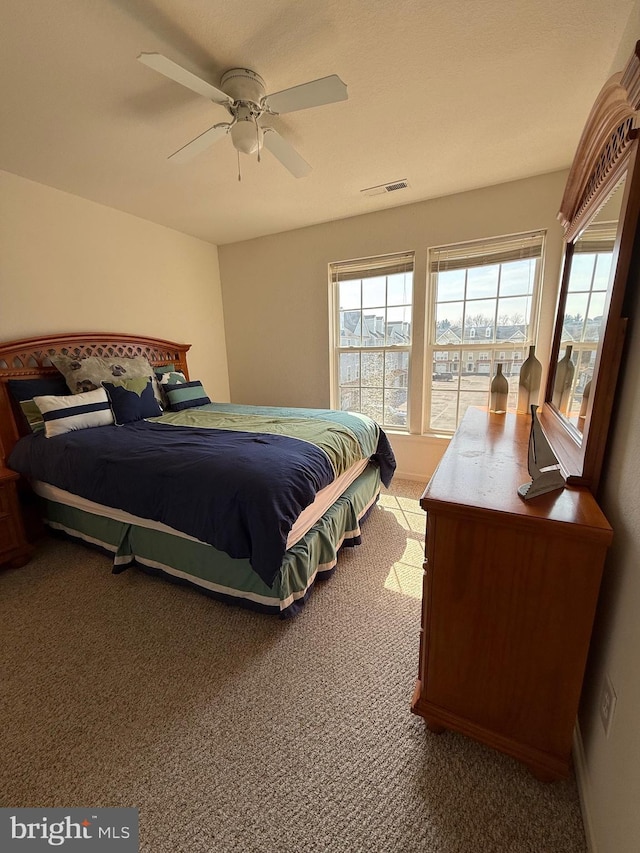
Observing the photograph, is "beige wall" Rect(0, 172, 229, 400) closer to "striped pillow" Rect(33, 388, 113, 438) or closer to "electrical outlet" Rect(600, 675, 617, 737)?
"striped pillow" Rect(33, 388, 113, 438)

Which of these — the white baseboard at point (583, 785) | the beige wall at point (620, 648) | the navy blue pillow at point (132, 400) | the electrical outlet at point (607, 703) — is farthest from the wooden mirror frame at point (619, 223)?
the navy blue pillow at point (132, 400)

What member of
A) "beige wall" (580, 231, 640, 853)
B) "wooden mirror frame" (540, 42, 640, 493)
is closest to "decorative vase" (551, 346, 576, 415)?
"wooden mirror frame" (540, 42, 640, 493)

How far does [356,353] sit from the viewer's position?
12.1 ft

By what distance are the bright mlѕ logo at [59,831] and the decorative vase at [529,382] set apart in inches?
105

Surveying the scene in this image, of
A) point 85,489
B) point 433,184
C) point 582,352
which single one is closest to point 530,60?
point 433,184

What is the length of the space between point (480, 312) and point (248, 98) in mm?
2366

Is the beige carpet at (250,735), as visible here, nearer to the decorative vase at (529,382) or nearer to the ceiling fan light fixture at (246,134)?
the decorative vase at (529,382)

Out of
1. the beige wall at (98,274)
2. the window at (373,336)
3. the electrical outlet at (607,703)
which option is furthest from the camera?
the window at (373,336)

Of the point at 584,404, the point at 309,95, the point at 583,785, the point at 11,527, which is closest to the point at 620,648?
the point at 583,785

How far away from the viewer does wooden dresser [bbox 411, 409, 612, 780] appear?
0.94 meters

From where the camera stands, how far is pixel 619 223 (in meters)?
1.04

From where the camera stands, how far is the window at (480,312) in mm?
2849

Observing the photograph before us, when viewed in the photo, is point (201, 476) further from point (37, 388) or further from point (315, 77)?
point (315, 77)

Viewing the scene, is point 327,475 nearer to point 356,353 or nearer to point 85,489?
point 85,489
